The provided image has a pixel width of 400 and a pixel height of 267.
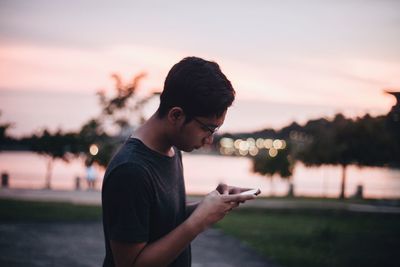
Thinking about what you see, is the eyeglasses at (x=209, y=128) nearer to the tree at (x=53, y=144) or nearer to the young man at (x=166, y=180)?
the young man at (x=166, y=180)

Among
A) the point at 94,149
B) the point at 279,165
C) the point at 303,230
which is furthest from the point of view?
the point at 279,165

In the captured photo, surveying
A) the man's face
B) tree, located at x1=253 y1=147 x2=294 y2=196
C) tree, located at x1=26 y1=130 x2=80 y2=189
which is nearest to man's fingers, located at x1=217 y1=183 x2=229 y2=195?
the man's face

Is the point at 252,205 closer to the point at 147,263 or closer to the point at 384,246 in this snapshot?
the point at 384,246

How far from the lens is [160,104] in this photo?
2.05m

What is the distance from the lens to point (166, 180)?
6.53ft

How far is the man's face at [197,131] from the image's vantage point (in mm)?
1994

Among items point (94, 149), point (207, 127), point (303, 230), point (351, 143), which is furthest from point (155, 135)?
point (351, 143)

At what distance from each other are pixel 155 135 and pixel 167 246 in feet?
1.78

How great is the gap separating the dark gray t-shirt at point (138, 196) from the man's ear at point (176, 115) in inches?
7.2

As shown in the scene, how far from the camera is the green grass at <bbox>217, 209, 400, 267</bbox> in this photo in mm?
8812

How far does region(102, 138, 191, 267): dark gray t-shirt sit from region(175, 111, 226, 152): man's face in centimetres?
12

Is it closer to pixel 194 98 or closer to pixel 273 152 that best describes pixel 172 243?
pixel 194 98

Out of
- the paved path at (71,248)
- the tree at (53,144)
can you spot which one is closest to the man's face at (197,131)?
the paved path at (71,248)

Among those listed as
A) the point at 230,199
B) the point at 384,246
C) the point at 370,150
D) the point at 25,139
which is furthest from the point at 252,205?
the point at 25,139
